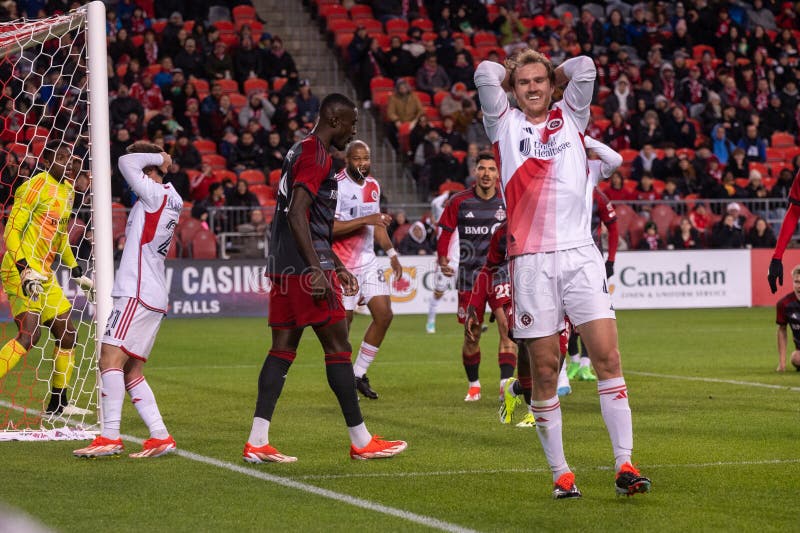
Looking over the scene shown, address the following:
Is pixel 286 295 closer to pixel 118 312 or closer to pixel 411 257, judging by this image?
pixel 118 312

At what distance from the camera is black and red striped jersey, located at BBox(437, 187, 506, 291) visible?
11094 mm

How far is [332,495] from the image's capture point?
652cm

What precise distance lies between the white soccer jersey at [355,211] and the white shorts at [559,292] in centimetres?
565

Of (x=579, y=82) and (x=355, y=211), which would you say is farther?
(x=355, y=211)

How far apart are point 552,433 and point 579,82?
1.86 meters

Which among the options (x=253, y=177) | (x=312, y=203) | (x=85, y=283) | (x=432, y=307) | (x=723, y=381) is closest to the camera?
(x=312, y=203)

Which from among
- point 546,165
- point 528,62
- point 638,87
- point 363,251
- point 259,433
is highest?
point 638,87

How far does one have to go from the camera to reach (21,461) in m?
7.89

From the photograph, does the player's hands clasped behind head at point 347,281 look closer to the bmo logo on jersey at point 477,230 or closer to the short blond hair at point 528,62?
the short blond hair at point 528,62

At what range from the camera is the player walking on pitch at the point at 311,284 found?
7.47 m

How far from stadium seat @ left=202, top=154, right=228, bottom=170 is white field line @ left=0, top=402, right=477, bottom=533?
17.3m

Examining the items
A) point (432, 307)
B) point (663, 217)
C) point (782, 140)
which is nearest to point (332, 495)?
point (432, 307)

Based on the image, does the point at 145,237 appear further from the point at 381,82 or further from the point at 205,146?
the point at 381,82

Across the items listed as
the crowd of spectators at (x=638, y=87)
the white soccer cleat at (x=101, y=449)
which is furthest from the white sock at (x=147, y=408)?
the crowd of spectators at (x=638, y=87)
